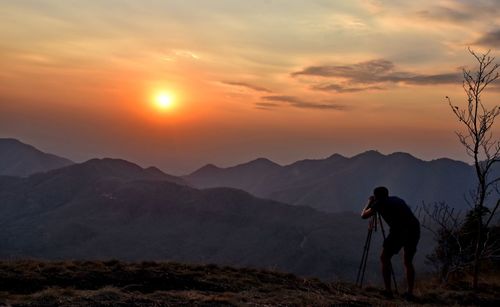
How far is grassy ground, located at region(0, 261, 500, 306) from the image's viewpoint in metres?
10.2

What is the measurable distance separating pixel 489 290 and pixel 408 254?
508 centimetres

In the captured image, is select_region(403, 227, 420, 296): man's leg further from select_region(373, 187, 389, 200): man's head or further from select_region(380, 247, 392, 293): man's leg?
select_region(373, 187, 389, 200): man's head

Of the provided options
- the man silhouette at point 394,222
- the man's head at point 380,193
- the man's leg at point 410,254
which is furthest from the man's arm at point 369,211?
the man's leg at point 410,254

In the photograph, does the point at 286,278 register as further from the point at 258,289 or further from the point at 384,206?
the point at 384,206

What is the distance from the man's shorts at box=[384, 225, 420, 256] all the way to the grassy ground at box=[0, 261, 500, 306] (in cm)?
132

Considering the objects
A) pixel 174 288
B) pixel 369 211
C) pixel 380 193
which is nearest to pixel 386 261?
pixel 369 211

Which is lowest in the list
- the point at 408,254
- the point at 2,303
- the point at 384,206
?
the point at 2,303

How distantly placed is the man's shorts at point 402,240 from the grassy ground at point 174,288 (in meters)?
1.32

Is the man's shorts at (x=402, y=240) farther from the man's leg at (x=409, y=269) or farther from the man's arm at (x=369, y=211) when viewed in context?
the man's arm at (x=369, y=211)

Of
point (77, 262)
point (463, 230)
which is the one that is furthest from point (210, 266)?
point (463, 230)

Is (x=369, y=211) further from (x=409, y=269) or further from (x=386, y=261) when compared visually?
(x=409, y=269)

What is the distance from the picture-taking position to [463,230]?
30.6m

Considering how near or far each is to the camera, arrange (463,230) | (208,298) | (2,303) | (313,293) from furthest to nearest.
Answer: (463,230) < (313,293) < (208,298) < (2,303)

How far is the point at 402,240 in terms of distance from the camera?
1298 cm
